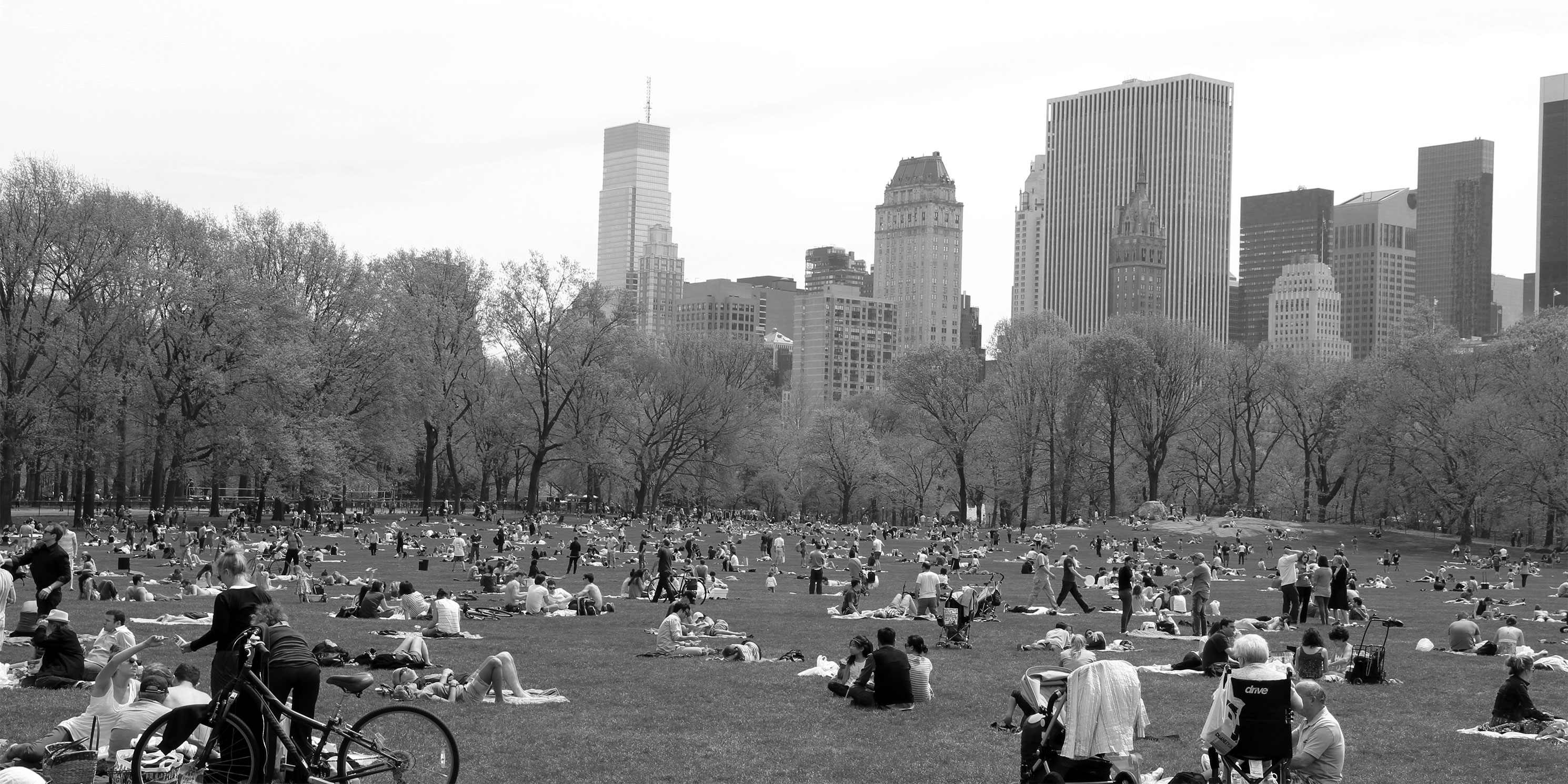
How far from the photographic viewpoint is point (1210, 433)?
283 ft

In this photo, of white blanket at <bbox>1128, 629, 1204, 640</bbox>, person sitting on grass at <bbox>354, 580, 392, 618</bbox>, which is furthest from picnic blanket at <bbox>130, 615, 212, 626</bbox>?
white blanket at <bbox>1128, 629, 1204, 640</bbox>

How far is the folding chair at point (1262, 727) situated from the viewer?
10.5m

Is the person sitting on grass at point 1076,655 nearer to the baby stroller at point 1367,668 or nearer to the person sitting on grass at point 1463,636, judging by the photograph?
the baby stroller at point 1367,668

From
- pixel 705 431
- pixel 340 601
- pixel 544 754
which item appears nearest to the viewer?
pixel 544 754

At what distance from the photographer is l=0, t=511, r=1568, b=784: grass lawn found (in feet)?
41.3

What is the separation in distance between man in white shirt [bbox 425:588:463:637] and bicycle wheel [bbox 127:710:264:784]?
1166 cm

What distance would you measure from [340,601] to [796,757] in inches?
692

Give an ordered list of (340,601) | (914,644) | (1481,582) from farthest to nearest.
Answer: (1481,582) → (340,601) → (914,644)

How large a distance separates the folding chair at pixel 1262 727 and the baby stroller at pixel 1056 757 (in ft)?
2.58

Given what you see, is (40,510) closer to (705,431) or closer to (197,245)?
(197,245)

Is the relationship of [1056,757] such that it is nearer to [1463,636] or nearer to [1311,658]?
[1311,658]

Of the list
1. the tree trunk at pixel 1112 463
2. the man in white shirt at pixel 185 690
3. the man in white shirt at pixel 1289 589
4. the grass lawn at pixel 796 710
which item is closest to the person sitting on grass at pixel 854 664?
the grass lawn at pixel 796 710

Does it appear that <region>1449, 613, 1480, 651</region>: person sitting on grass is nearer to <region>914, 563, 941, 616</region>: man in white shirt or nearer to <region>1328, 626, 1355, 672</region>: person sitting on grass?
<region>1328, 626, 1355, 672</region>: person sitting on grass

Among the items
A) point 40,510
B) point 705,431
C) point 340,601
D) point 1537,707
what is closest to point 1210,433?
point 705,431
